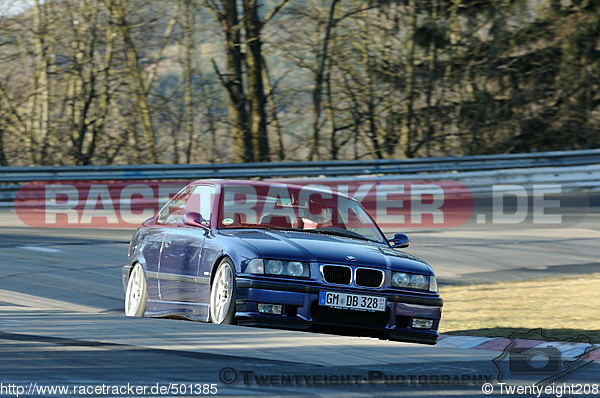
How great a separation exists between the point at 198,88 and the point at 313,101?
3.58 meters

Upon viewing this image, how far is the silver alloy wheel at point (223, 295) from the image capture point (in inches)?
262

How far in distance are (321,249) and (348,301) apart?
474 mm

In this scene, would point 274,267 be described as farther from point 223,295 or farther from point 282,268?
point 223,295

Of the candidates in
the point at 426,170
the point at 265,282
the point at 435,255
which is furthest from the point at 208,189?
the point at 426,170

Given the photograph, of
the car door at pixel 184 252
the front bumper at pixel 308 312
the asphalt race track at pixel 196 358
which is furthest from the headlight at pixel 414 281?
the car door at pixel 184 252

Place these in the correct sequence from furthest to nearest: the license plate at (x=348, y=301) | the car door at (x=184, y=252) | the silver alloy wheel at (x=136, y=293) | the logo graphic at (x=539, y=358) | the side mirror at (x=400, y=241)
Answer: the silver alloy wheel at (x=136, y=293) → the side mirror at (x=400, y=241) → the car door at (x=184, y=252) → the license plate at (x=348, y=301) → the logo graphic at (x=539, y=358)

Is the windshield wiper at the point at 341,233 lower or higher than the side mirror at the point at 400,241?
higher

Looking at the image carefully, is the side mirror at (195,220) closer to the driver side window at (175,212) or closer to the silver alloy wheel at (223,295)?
the driver side window at (175,212)

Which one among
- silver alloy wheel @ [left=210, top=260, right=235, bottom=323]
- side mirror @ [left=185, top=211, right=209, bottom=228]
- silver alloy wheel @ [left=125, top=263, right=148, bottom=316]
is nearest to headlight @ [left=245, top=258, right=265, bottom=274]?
silver alloy wheel @ [left=210, top=260, right=235, bottom=323]

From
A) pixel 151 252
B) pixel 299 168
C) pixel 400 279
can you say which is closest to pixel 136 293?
pixel 151 252

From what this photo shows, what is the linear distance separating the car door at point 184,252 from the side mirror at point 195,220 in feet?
0.15

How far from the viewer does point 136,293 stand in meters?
8.55

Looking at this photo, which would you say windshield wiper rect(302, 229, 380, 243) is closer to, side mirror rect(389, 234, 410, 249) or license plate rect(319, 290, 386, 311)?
side mirror rect(389, 234, 410, 249)

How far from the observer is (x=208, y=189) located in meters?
8.14
